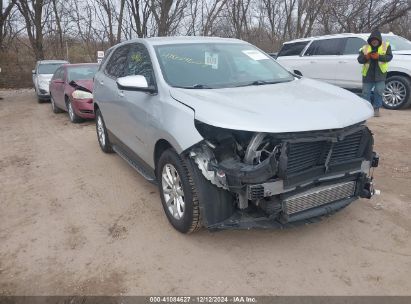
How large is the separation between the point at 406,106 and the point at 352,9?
19923 mm

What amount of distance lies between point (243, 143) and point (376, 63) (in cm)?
654

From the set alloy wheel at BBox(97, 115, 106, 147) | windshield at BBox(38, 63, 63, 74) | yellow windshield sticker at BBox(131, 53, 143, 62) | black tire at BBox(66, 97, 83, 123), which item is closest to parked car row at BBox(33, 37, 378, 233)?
yellow windshield sticker at BBox(131, 53, 143, 62)

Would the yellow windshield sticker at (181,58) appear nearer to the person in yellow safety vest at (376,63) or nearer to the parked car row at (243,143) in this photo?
the parked car row at (243,143)

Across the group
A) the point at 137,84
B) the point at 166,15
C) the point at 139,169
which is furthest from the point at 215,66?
the point at 166,15

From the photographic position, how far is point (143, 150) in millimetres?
4418

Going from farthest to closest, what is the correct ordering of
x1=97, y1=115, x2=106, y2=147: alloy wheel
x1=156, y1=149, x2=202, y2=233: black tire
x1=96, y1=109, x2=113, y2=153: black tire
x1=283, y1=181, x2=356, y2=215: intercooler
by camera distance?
x1=97, y1=115, x2=106, y2=147: alloy wheel < x1=96, y1=109, x2=113, y2=153: black tire < x1=156, y1=149, x2=202, y2=233: black tire < x1=283, y1=181, x2=356, y2=215: intercooler

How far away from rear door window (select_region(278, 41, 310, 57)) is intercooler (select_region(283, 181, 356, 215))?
9105 millimetres

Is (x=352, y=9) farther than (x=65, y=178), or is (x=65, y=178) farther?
(x=352, y=9)

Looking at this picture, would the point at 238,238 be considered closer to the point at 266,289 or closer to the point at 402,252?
the point at 266,289

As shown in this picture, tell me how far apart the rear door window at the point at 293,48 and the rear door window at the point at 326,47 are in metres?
0.34

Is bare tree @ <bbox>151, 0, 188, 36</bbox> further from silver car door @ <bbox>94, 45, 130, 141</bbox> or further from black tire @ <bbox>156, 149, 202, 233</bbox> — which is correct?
black tire @ <bbox>156, 149, 202, 233</bbox>

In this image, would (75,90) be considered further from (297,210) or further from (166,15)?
(166,15)

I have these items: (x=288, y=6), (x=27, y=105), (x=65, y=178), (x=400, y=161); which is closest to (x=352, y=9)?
(x=288, y=6)

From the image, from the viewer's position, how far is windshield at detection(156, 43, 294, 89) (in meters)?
4.12
